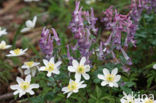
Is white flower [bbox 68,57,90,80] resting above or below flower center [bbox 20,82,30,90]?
above

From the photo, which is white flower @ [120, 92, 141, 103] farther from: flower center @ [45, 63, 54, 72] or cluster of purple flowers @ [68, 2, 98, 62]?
flower center @ [45, 63, 54, 72]

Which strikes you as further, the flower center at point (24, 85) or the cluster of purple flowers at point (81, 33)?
the flower center at point (24, 85)

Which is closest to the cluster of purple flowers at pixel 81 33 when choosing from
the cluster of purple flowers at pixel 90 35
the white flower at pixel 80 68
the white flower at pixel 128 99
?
the cluster of purple flowers at pixel 90 35

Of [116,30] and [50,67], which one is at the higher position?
[116,30]

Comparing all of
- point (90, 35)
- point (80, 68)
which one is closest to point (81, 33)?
point (90, 35)

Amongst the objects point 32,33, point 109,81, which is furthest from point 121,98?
point 32,33

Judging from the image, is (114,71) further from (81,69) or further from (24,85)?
(24,85)

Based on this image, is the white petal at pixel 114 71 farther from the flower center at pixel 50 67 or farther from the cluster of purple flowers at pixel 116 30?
the flower center at pixel 50 67

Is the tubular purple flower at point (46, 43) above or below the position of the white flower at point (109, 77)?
above

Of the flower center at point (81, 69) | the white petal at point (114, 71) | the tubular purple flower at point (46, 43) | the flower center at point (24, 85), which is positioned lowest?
the flower center at point (24, 85)

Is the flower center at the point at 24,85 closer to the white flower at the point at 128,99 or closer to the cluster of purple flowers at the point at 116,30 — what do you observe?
the cluster of purple flowers at the point at 116,30

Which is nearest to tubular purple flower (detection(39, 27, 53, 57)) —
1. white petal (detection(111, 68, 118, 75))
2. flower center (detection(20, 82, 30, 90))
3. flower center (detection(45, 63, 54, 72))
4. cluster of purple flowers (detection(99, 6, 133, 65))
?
flower center (detection(45, 63, 54, 72))
